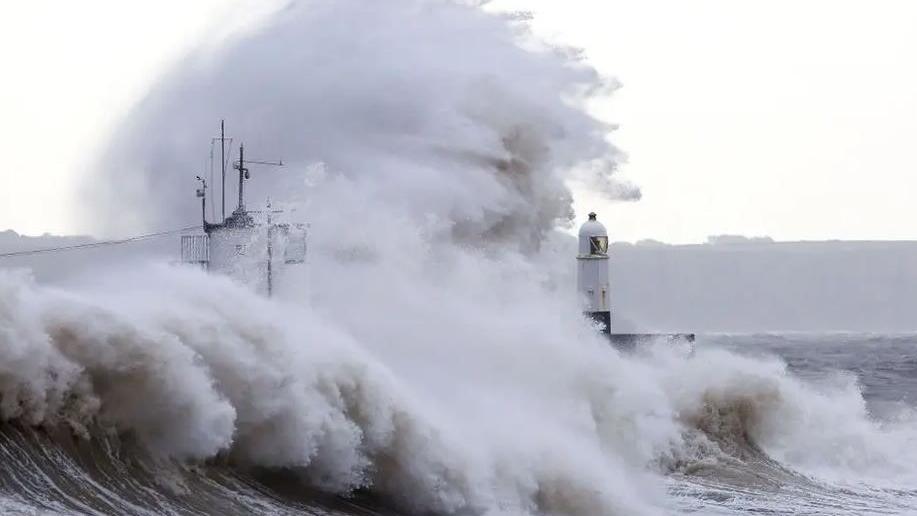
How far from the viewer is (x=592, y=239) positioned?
33.2 meters

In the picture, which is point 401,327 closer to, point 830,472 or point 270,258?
point 270,258

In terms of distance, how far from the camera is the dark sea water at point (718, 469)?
567 inches

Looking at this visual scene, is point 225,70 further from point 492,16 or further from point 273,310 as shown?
point 273,310

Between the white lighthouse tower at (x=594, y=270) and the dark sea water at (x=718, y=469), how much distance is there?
87.9 inches

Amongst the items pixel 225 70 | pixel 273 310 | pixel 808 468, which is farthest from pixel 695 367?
pixel 273 310

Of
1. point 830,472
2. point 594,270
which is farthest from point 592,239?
point 830,472

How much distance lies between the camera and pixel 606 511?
765 inches

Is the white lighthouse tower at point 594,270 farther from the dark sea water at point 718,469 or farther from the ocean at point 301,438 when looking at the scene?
the ocean at point 301,438

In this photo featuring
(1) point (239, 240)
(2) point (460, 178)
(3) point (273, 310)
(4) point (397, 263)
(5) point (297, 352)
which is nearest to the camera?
(5) point (297, 352)

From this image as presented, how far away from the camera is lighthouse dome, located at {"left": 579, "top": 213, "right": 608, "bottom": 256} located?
3322 cm

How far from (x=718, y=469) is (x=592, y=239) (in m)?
8.09

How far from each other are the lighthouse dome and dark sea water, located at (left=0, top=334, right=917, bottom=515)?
9.76 feet

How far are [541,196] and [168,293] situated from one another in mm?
14019

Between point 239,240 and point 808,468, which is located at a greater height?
point 239,240
